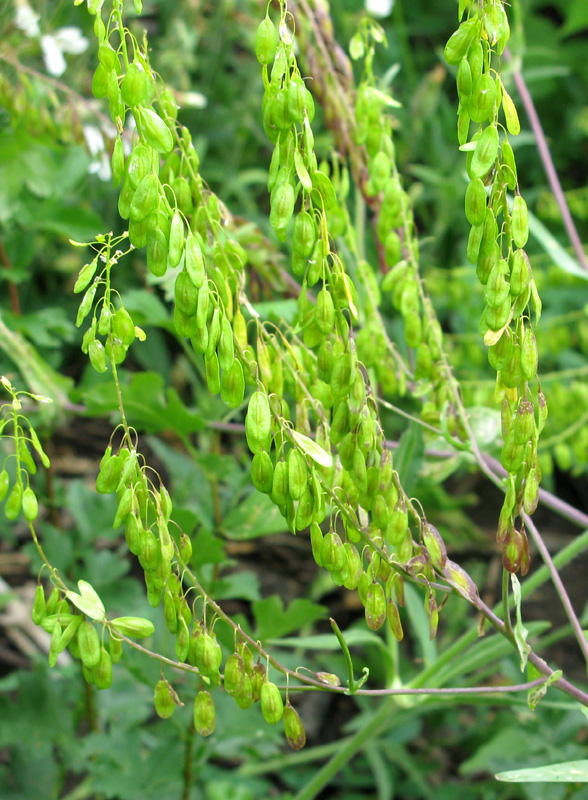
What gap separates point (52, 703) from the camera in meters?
1.09

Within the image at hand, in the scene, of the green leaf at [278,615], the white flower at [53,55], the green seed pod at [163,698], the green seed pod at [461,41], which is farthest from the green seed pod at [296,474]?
the white flower at [53,55]

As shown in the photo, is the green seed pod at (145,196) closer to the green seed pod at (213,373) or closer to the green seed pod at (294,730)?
the green seed pod at (213,373)

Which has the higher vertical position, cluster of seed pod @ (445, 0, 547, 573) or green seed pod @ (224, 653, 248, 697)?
cluster of seed pod @ (445, 0, 547, 573)

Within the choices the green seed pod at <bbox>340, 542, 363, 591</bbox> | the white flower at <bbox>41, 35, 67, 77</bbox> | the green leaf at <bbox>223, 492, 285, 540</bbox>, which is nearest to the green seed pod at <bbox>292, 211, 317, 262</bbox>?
the green seed pod at <bbox>340, 542, 363, 591</bbox>

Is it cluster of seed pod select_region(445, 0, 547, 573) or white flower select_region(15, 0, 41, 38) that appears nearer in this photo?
cluster of seed pod select_region(445, 0, 547, 573)

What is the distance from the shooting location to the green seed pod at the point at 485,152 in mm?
524

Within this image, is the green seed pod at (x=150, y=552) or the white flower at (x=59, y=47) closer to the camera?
the green seed pod at (x=150, y=552)

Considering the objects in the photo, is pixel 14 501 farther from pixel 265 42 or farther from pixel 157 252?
pixel 265 42

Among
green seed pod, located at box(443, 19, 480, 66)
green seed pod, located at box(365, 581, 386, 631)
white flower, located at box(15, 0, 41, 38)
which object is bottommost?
green seed pod, located at box(365, 581, 386, 631)

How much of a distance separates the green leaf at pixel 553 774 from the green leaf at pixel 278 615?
1.24ft

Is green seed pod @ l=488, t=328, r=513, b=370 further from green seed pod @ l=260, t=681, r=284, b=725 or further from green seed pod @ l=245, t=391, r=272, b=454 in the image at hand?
green seed pod @ l=260, t=681, r=284, b=725

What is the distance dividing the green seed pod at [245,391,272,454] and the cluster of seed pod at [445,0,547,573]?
6.6 inches

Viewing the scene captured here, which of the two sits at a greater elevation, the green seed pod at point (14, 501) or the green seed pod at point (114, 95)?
the green seed pod at point (114, 95)

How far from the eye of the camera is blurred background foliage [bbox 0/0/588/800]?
1.04 meters
